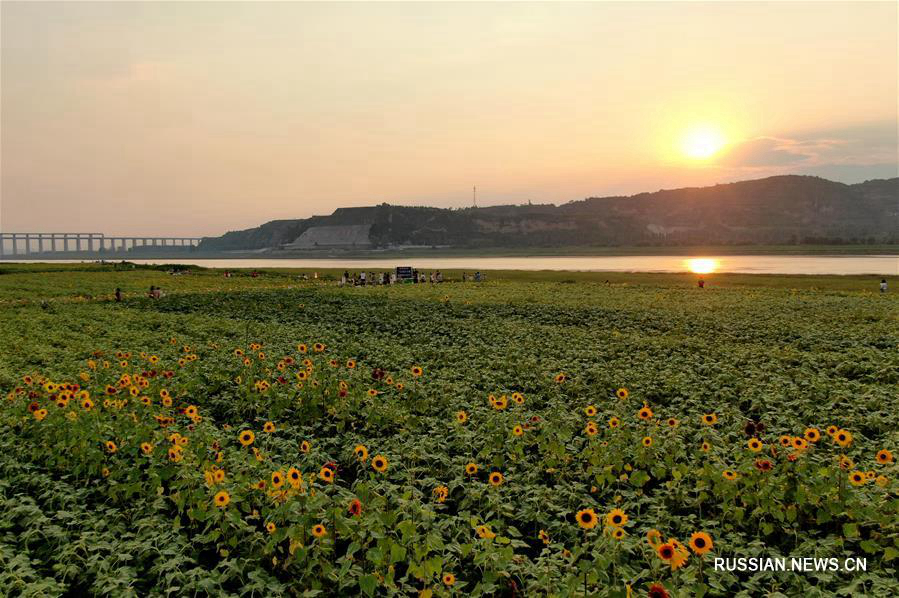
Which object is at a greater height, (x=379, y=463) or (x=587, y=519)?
(x=587, y=519)

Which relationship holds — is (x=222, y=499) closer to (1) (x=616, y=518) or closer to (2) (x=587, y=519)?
(2) (x=587, y=519)

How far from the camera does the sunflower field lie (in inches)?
218

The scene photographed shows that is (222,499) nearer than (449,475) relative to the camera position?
Yes

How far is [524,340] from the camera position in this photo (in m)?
21.9

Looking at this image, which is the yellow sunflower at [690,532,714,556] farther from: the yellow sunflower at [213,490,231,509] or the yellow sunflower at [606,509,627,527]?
the yellow sunflower at [213,490,231,509]

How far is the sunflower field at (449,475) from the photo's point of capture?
554 centimetres

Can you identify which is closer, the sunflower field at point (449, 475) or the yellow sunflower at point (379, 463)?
the sunflower field at point (449, 475)

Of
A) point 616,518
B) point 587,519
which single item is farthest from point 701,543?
point 587,519

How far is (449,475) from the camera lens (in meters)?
8.52

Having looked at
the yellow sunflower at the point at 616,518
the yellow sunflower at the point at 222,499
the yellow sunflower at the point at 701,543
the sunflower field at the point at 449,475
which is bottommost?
the sunflower field at the point at 449,475

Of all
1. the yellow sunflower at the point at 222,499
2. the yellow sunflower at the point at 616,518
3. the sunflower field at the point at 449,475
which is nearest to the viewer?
the yellow sunflower at the point at 616,518

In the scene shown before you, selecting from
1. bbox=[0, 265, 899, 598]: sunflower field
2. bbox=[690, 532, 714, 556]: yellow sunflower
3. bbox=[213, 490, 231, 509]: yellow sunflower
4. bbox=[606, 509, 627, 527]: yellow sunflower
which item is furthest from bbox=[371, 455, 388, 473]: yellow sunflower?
bbox=[690, 532, 714, 556]: yellow sunflower

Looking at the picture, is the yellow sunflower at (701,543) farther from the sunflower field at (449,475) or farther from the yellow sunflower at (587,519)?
the yellow sunflower at (587,519)

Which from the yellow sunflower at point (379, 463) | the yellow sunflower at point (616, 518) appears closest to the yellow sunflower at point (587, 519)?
the yellow sunflower at point (616, 518)
